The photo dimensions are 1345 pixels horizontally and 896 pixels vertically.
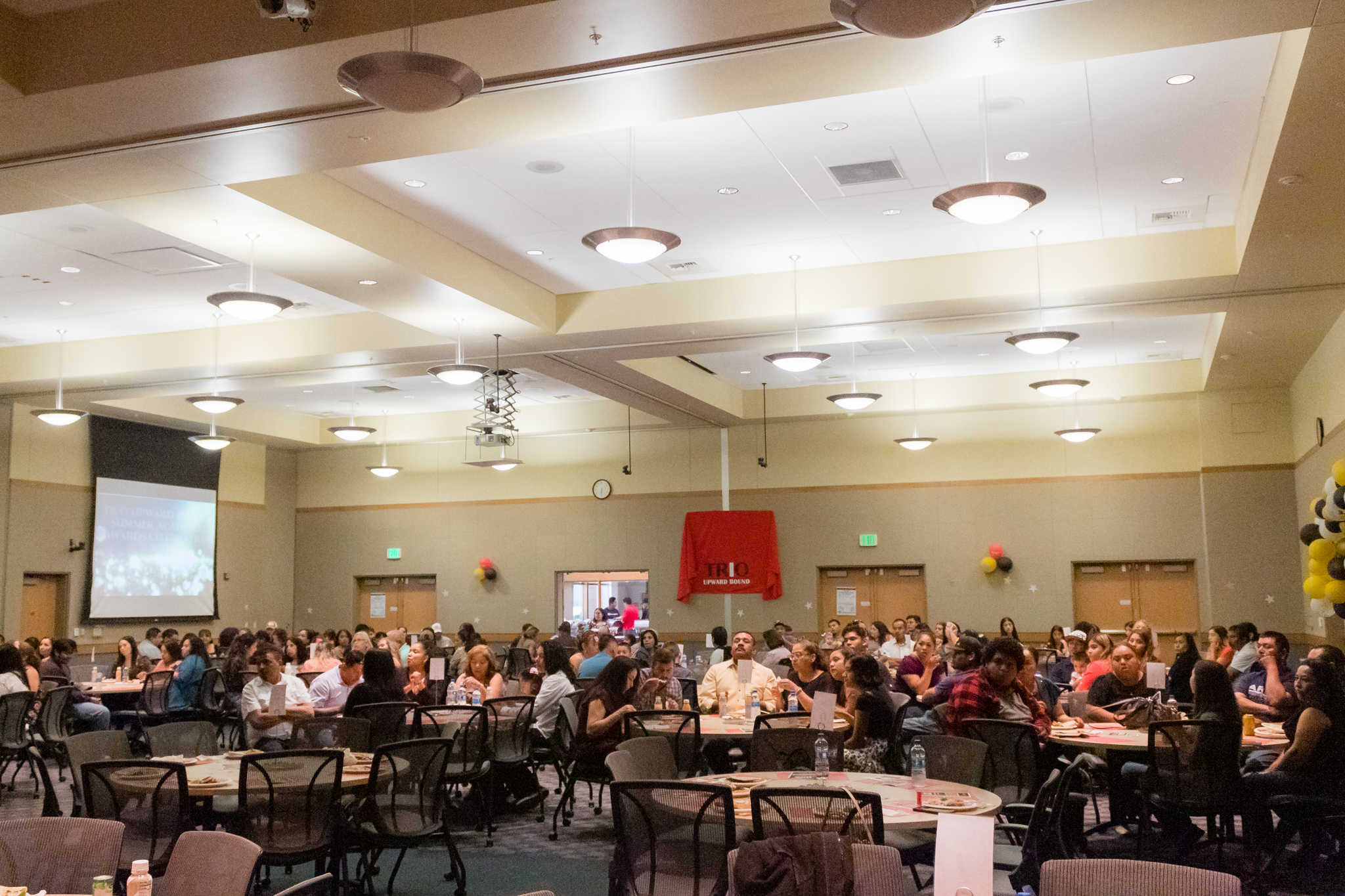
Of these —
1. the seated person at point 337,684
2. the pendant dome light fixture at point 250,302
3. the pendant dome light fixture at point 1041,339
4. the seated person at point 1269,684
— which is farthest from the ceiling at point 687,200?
the seated person at point 337,684

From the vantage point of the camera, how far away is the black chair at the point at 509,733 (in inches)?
347

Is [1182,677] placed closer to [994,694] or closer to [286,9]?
[994,694]

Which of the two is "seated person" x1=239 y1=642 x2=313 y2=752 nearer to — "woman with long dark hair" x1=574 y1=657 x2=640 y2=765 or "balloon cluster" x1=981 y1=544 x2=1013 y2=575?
"woman with long dark hair" x1=574 y1=657 x2=640 y2=765

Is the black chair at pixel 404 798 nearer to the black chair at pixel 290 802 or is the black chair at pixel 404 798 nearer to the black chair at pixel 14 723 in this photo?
the black chair at pixel 290 802

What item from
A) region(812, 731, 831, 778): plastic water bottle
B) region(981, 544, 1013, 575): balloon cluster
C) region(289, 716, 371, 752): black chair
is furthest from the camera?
region(981, 544, 1013, 575): balloon cluster

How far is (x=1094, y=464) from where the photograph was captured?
1702 cm

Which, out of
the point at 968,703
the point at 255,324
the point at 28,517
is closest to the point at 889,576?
the point at 255,324

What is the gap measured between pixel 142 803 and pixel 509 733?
3647mm

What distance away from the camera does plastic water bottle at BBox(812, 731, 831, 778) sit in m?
5.89

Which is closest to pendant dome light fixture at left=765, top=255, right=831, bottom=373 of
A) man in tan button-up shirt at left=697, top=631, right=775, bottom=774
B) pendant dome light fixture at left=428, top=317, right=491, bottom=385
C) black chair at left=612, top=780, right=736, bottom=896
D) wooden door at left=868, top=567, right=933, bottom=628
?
man in tan button-up shirt at left=697, top=631, right=775, bottom=774

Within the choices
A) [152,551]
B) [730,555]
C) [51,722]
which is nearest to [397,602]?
[152,551]

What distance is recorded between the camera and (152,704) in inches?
470

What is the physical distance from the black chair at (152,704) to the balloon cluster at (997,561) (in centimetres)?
1144

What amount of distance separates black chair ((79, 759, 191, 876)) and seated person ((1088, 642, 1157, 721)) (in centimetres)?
655
